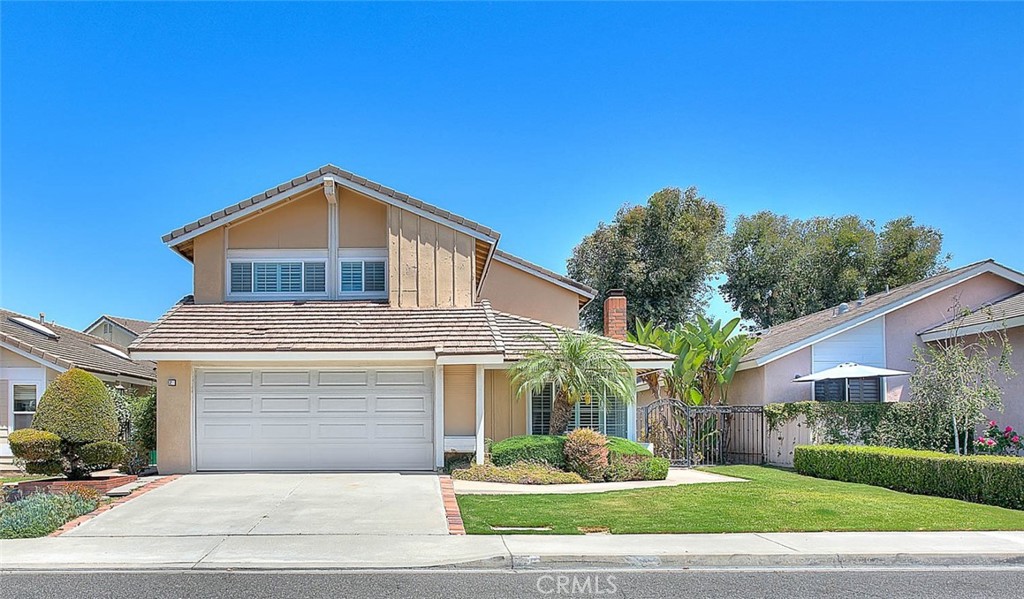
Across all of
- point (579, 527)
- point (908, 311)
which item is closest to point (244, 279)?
point (579, 527)

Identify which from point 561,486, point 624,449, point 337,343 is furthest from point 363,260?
point 624,449

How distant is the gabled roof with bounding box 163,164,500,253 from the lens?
18000 mm

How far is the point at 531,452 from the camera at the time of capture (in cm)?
1614

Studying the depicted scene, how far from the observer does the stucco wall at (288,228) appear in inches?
733

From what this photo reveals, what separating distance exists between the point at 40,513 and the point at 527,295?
15829mm

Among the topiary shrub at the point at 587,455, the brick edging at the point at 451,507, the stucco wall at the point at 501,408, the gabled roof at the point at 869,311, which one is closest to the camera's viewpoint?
the brick edging at the point at 451,507

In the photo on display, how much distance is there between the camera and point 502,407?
1791 centimetres

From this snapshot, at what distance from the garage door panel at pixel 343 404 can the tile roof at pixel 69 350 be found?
4.93 meters

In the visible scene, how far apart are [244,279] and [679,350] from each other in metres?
11.7

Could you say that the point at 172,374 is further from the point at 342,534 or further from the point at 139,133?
the point at 342,534

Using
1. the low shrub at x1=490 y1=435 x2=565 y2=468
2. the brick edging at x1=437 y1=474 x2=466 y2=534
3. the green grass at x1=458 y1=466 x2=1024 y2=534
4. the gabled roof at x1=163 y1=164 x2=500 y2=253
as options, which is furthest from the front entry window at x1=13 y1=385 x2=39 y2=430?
the green grass at x1=458 y1=466 x2=1024 y2=534

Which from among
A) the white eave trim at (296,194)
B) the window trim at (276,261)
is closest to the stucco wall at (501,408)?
the white eave trim at (296,194)

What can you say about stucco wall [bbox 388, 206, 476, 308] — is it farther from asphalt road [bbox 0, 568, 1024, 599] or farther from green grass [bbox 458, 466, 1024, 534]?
asphalt road [bbox 0, 568, 1024, 599]

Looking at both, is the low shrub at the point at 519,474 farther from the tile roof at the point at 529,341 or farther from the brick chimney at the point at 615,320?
the brick chimney at the point at 615,320
